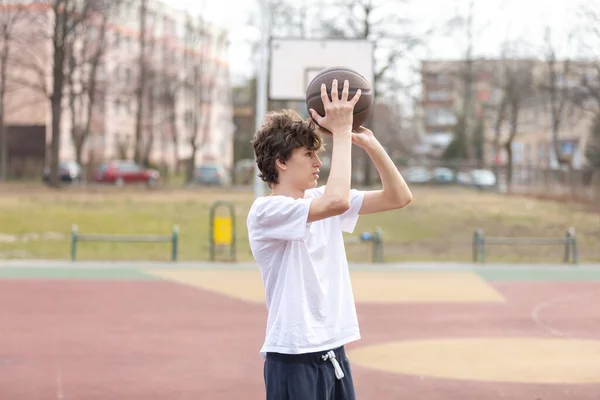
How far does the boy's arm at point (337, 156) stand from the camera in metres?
3.67

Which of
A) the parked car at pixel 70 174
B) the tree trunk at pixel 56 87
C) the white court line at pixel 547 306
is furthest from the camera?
the parked car at pixel 70 174

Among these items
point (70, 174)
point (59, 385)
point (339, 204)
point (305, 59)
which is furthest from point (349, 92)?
point (70, 174)

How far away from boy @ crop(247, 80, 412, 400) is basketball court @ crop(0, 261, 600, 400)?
348cm

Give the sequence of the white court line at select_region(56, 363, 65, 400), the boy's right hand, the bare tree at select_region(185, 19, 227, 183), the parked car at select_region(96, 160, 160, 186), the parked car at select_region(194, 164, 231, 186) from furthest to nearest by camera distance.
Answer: the bare tree at select_region(185, 19, 227, 183) → the parked car at select_region(194, 164, 231, 186) → the parked car at select_region(96, 160, 160, 186) → the white court line at select_region(56, 363, 65, 400) → the boy's right hand

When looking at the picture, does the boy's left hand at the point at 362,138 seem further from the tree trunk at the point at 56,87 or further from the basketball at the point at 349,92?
the tree trunk at the point at 56,87

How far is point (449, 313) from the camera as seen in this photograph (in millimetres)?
11891

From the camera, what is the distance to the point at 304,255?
382cm

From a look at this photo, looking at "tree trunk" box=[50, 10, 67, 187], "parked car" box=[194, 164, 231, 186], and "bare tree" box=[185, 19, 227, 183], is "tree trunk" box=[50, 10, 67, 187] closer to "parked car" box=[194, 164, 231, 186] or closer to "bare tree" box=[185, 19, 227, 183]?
"parked car" box=[194, 164, 231, 186]

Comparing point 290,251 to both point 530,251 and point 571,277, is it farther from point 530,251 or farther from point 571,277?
point 530,251

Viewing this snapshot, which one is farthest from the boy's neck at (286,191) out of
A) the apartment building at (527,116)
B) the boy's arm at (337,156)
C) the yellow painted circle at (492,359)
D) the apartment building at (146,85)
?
the apartment building at (527,116)

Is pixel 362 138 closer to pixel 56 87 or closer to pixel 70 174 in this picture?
pixel 56 87

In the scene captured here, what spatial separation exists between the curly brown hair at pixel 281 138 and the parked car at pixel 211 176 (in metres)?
48.1

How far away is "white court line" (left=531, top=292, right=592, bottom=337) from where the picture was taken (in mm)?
10562

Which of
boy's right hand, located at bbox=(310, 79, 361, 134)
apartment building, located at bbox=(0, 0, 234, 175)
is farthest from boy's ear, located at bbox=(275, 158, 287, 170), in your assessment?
apartment building, located at bbox=(0, 0, 234, 175)
